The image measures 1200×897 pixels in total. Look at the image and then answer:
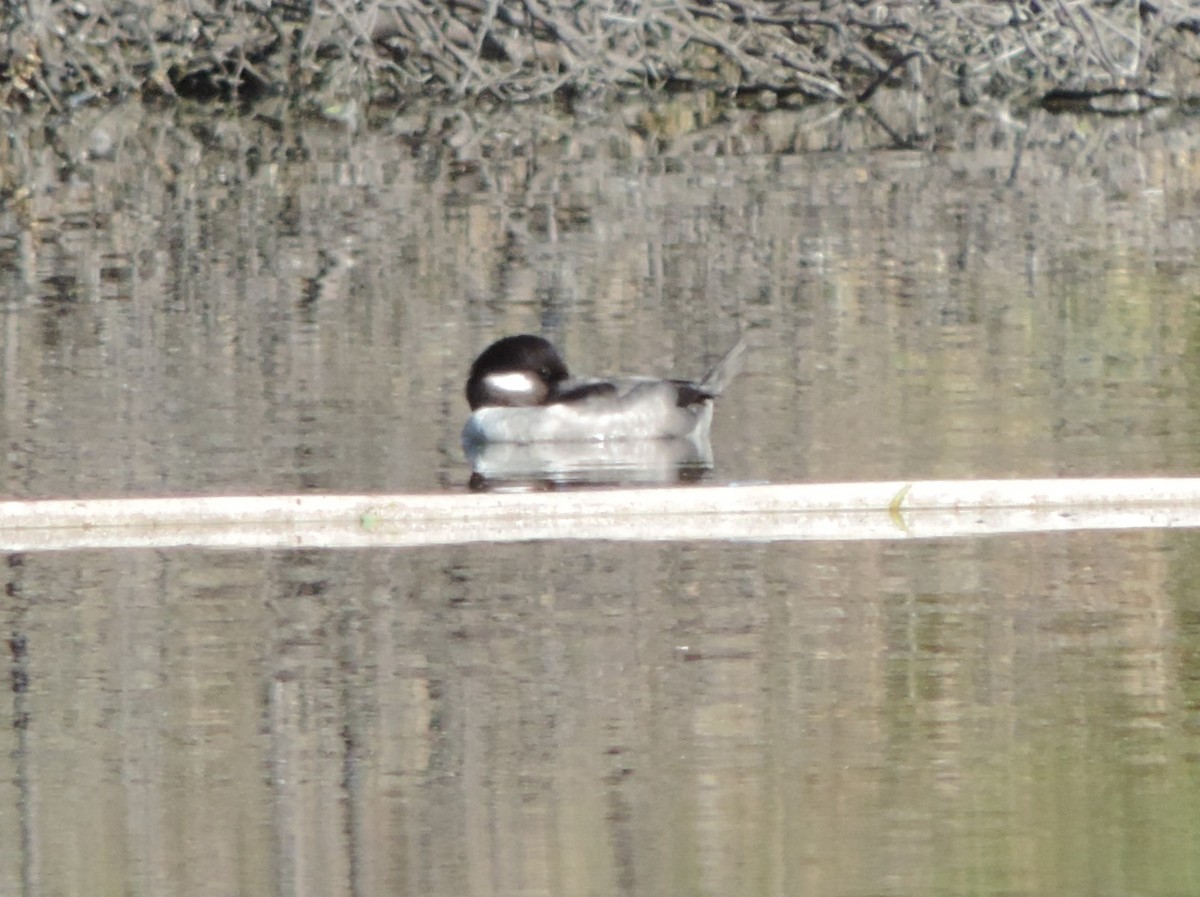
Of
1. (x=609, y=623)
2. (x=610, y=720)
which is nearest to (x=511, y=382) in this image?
(x=609, y=623)

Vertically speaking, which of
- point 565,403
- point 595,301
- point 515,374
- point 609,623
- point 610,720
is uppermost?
point 595,301

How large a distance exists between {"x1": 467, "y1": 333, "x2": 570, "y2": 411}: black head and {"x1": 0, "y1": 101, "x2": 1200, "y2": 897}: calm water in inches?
10.2

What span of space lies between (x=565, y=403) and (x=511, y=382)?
0.69 feet

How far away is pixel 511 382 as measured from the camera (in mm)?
10695

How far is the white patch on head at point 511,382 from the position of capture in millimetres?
10656

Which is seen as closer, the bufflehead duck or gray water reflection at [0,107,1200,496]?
gray water reflection at [0,107,1200,496]

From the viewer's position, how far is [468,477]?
9.83 m

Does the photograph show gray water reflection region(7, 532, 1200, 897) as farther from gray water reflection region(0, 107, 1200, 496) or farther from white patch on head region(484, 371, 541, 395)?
white patch on head region(484, 371, 541, 395)

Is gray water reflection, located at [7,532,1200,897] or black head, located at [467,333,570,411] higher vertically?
black head, located at [467,333,570,411]

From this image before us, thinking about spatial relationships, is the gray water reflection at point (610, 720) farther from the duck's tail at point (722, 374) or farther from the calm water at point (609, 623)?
the duck's tail at point (722, 374)

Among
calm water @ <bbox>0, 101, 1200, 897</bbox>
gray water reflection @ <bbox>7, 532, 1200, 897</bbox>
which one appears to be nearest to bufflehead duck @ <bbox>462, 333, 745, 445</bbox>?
calm water @ <bbox>0, 101, 1200, 897</bbox>

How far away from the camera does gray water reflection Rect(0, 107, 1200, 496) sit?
10016mm

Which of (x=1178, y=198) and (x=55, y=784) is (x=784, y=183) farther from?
(x=55, y=784)

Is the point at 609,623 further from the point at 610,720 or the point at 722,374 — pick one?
the point at 722,374
